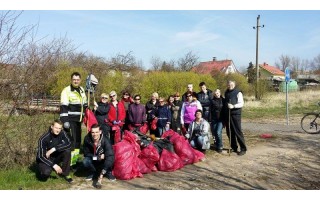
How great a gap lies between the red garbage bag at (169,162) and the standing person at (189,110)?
1868 mm

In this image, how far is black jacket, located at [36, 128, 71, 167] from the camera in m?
5.88

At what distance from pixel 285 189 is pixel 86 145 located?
132 inches

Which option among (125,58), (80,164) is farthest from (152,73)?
(80,164)

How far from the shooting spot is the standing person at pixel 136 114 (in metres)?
8.24

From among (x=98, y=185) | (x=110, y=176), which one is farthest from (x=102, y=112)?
(x=98, y=185)

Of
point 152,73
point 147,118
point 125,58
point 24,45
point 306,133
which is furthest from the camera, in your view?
point 125,58

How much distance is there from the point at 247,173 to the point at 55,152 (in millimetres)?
3447

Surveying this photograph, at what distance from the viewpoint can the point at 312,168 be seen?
7035 mm

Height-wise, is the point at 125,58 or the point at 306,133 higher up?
the point at 125,58

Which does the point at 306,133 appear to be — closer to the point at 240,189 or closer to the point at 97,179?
the point at 240,189

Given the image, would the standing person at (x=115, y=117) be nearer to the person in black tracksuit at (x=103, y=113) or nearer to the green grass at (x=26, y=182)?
the person in black tracksuit at (x=103, y=113)

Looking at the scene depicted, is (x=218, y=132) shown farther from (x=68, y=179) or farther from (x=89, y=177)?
(x=68, y=179)

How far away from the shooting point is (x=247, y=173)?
6.48 meters

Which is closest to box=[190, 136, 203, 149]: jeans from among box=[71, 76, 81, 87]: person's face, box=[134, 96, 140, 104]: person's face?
box=[134, 96, 140, 104]: person's face
